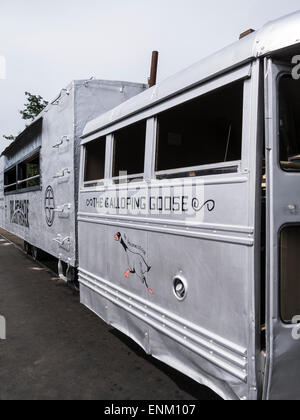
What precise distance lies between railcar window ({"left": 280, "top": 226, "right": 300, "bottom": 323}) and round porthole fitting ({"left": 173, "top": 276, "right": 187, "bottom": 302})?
0.87m

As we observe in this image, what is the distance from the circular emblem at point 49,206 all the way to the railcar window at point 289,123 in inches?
204

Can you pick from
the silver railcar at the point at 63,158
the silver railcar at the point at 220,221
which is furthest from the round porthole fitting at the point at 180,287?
the silver railcar at the point at 63,158

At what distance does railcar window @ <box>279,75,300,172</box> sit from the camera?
2446 millimetres

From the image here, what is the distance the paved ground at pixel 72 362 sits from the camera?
3.44 meters

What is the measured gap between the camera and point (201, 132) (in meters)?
3.79

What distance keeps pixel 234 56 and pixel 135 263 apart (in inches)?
86.7

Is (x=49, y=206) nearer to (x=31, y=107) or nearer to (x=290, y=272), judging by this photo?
(x=290, y=272)

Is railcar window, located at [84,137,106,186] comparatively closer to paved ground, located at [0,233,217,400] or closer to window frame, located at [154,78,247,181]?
window frame, located at [154,78,247,181]

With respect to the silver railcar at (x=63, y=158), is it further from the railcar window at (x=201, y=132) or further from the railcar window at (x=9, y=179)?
the railcar window at (x=9, y=179)

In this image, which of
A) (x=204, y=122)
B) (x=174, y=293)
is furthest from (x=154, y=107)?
(x=174, y=293)

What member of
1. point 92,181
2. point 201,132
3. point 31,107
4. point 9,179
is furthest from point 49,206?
point 31,107

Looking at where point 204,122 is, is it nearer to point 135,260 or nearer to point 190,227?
point 190,227

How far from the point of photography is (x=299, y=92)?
2.54 m

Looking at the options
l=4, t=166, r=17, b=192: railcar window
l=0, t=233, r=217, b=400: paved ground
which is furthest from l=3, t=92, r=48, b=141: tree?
l=0, t=233, r=217, b=400: paved ground
